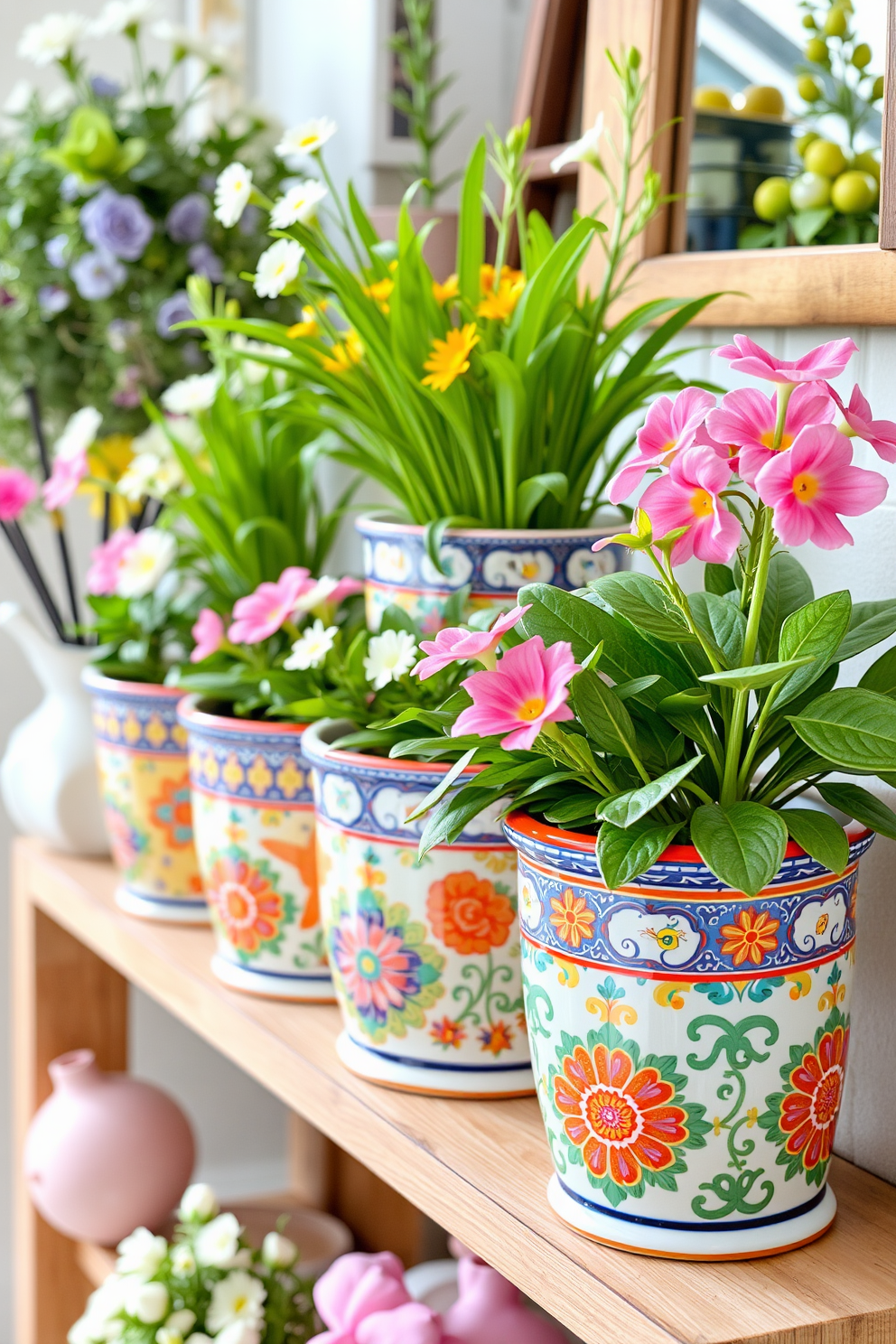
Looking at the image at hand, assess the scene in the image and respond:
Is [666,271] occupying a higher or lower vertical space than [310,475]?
higher

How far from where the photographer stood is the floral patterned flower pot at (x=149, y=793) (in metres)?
1.13

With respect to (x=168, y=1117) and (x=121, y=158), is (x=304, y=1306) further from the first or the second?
(x=121, y=158)

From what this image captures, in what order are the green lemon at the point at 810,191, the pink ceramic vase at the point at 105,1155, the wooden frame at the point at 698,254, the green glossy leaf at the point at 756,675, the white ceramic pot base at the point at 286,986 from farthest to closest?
1. the pink ceramic vase at the point at 105,1155
2. the white ceramic pot base at the point at 286,986
3. the green lemon at the point at 810,191
4. the wooden frame at the point at 698,254
5. the green glossy leaf at the point at 756,675

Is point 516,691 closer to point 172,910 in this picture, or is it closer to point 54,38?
point 172,910

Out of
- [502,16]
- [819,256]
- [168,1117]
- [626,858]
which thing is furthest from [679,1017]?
[502,16]

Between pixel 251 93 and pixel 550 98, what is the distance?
24.2 inches

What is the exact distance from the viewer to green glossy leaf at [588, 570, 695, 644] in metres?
0.60

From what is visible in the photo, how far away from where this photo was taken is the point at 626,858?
575 millimetres

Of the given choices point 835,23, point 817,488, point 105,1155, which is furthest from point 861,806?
point 105,1155

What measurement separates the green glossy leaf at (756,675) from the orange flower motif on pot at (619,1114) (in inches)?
6.7

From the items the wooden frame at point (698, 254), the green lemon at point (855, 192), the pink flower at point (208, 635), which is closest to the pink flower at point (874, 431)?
the wooden frame at point (698, 254)

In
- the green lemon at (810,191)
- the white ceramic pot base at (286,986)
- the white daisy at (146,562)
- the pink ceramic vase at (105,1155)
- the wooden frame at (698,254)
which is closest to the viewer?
the wooden frame at (698,254)

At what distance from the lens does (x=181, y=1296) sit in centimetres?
109

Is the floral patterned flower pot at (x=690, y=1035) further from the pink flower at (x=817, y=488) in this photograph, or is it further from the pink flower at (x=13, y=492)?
the pink flower at (x=13, y=492)
